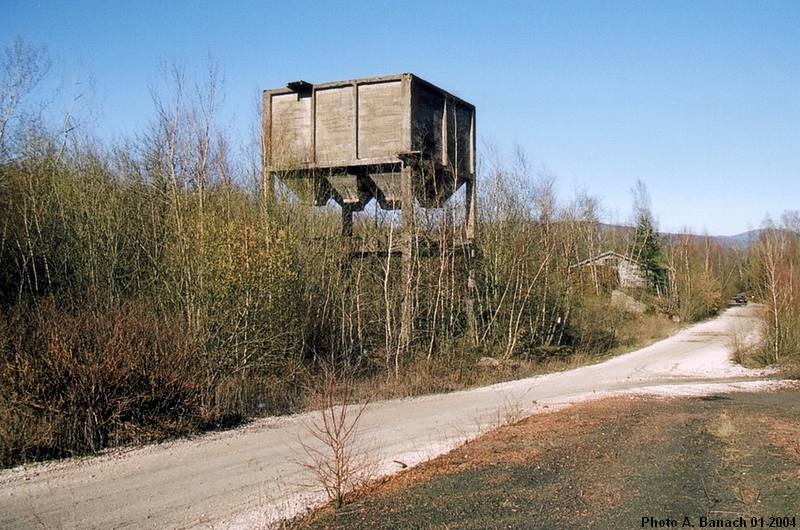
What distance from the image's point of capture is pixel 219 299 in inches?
603

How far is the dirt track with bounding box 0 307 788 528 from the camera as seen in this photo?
25.9 ft

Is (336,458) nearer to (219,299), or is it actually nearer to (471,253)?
(219,299)

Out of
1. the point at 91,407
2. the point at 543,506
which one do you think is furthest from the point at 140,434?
the point at 543,506

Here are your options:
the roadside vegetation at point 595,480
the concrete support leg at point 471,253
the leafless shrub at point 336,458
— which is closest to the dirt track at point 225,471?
the leafless shrub at point 336,458

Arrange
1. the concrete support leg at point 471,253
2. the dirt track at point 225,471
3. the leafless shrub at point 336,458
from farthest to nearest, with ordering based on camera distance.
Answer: the concrete support leg at point 471,253, the dirt track at point 225,471, the leafless shrub at point 336,458

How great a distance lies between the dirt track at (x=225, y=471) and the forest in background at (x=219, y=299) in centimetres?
100

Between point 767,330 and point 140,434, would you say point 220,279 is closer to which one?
point 140,434

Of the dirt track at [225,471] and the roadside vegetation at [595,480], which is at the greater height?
the roadside vegetation at [595,480]

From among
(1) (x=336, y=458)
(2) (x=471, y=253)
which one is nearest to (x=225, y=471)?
(1) (x=336, y=458)

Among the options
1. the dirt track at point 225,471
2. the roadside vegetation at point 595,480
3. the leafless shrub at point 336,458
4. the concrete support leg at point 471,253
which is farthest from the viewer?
the concrete support leg at point 471,253

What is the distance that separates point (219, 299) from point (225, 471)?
6171mm

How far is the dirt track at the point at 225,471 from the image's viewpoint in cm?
790

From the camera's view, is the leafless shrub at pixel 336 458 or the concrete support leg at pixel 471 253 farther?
the concrete support leg at pixel 471 253

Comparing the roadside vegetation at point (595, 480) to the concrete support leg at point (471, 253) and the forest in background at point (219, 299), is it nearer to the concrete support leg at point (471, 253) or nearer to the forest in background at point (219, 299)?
the forest in background at point (219, 299)
